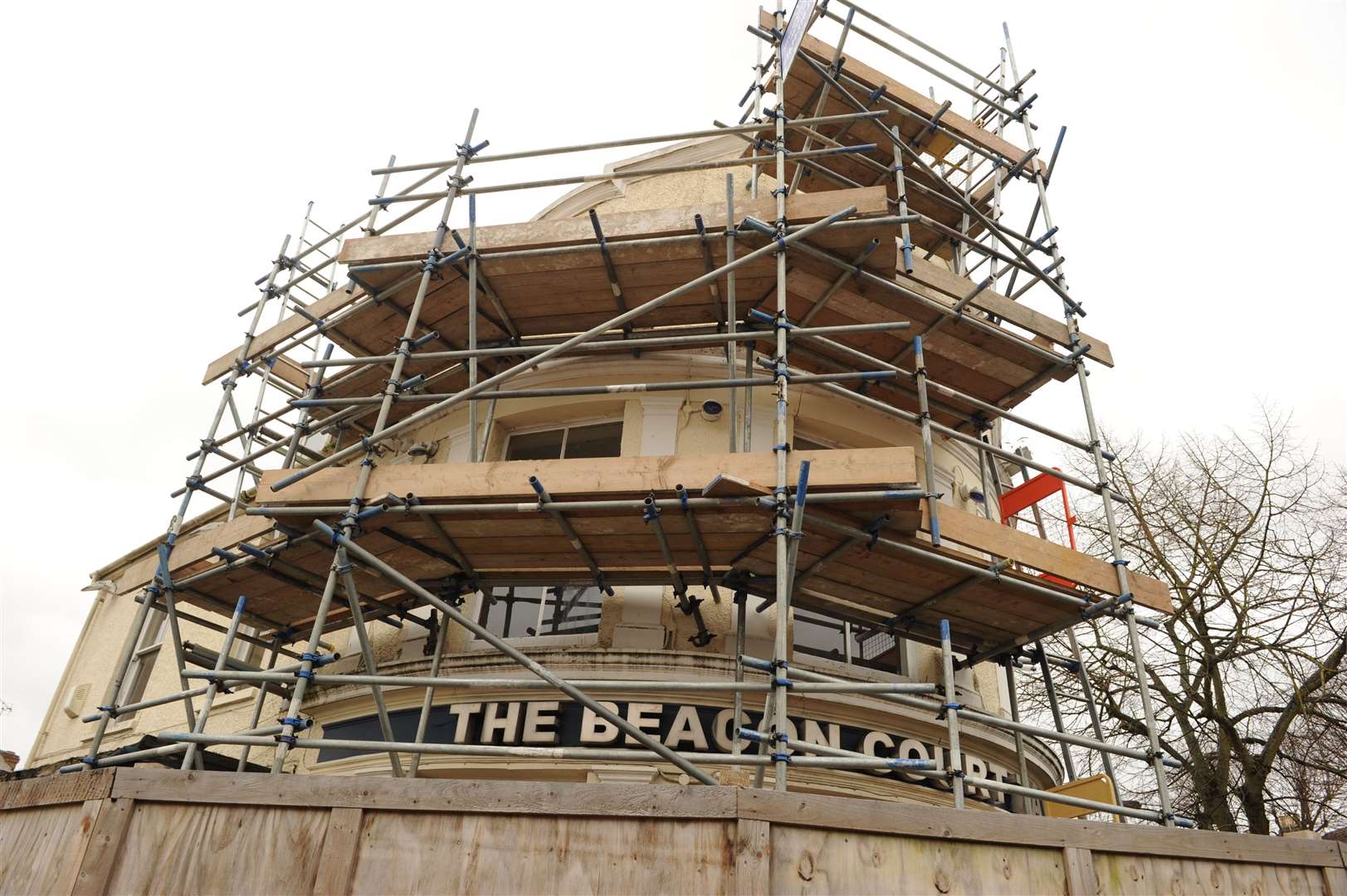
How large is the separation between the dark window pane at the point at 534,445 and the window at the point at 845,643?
11.6 ft

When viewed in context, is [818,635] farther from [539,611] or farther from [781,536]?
[781,536]

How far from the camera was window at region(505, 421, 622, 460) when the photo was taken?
1130 centimetres

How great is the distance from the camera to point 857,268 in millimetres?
9398

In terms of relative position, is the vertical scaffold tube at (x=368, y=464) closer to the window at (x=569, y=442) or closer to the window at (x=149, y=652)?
the window at (x=569, y=442)

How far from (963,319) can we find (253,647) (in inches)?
415

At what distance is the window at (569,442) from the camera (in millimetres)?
11297

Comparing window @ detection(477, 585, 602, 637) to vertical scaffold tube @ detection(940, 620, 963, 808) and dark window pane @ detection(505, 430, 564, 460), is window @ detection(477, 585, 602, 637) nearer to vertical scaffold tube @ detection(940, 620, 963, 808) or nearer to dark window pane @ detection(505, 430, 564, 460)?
dark window pane @ detection(505, 430, 564, 460)

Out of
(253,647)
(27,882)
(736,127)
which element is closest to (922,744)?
(736,127)

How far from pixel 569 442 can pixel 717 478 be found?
183 inches

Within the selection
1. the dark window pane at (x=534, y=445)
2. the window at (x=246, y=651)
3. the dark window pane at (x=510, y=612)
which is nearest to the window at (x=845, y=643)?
the dark window pane at (x=510, y=612)

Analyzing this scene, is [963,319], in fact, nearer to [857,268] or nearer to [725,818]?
[857,268]

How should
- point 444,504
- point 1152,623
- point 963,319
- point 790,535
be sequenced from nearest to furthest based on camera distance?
point 790,535 < point 444,504 < point 1152,623 < point 963,319

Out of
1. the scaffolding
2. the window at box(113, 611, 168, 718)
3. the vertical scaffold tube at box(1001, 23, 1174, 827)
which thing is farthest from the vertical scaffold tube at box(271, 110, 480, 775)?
the window at box(113, 611, 168, 718)

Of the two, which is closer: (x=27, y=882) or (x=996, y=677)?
(x=27, y=882)
